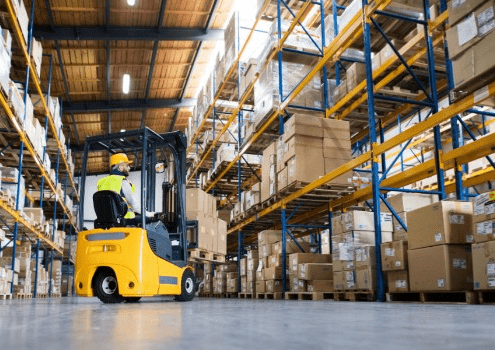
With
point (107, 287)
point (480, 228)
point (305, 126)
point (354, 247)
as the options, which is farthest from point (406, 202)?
point (107, 287)

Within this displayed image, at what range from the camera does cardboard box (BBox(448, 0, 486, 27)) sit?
15.2 feet

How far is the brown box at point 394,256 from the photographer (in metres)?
5.64

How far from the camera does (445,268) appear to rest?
16.2 ft

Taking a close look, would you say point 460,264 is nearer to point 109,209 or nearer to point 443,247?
point 443,247

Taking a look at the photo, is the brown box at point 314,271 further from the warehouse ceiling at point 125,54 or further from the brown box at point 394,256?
the warehouse ceiling at point 125,54

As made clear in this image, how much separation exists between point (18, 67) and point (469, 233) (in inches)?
401

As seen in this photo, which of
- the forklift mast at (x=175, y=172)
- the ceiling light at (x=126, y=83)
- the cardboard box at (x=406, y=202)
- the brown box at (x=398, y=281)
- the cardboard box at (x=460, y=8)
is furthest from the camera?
the ceiling light at (x=126, y=83)

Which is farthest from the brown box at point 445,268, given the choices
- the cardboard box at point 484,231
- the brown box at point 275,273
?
the brown box at point 275,273

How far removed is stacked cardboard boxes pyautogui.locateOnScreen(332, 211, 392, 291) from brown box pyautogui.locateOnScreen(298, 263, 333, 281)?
80 cm

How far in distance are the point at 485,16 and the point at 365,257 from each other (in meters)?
3.18

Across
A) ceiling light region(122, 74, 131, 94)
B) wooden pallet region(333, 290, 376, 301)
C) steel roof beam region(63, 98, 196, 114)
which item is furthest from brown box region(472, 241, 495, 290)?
steel roof beam region(63, 98, 196, 114)

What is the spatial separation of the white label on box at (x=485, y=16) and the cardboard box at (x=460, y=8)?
14 cm

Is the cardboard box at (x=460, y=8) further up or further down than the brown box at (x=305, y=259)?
further up

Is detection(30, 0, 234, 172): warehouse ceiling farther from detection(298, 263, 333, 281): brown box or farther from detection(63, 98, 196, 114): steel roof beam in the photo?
detection(298, 263, 333, 281): brown box
